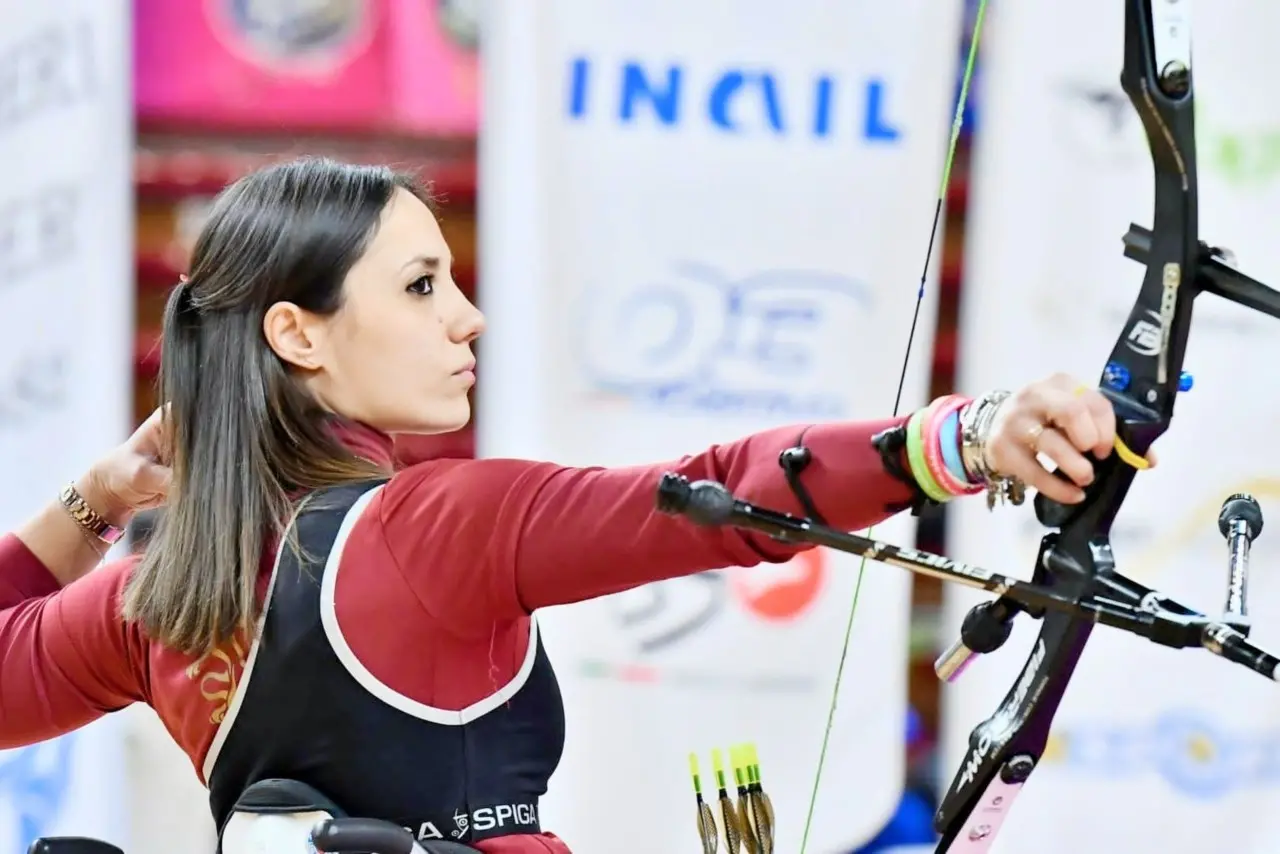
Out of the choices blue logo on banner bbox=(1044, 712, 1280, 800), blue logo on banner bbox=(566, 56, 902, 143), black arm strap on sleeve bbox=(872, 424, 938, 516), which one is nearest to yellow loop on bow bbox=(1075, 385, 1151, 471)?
black arm strap on sleeve bbox=(872, 424, 938, 516)

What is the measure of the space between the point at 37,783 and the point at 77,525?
3.65 ft

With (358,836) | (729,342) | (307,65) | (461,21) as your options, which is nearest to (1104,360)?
(729,342)

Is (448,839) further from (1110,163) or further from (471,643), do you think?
(1110,163)

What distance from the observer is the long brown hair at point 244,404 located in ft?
4.36

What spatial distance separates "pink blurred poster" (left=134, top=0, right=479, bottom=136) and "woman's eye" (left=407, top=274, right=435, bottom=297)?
1562 mm

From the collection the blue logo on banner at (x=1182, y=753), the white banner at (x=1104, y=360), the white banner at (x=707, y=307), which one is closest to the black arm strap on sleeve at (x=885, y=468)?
the white banner at (x=707, y=307)

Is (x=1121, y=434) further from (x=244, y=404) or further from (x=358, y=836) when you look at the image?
(x=244, y=404)

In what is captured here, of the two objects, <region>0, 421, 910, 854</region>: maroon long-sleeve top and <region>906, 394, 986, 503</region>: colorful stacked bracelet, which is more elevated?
<region>906, 394, 986, 503</region>: colorful stacked bracelet

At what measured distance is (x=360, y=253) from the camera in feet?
4.52

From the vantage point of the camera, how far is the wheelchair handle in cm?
114

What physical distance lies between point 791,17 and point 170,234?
43.5 inches

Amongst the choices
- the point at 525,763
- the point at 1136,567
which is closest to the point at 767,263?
the point at 1136,567

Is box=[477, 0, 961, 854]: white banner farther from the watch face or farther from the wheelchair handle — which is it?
the wheelchair handle

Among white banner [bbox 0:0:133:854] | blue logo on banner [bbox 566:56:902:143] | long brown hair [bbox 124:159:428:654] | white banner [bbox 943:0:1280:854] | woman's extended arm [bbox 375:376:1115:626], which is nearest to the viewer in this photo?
woman's extended arm [bbox 375:376:1115:626]
